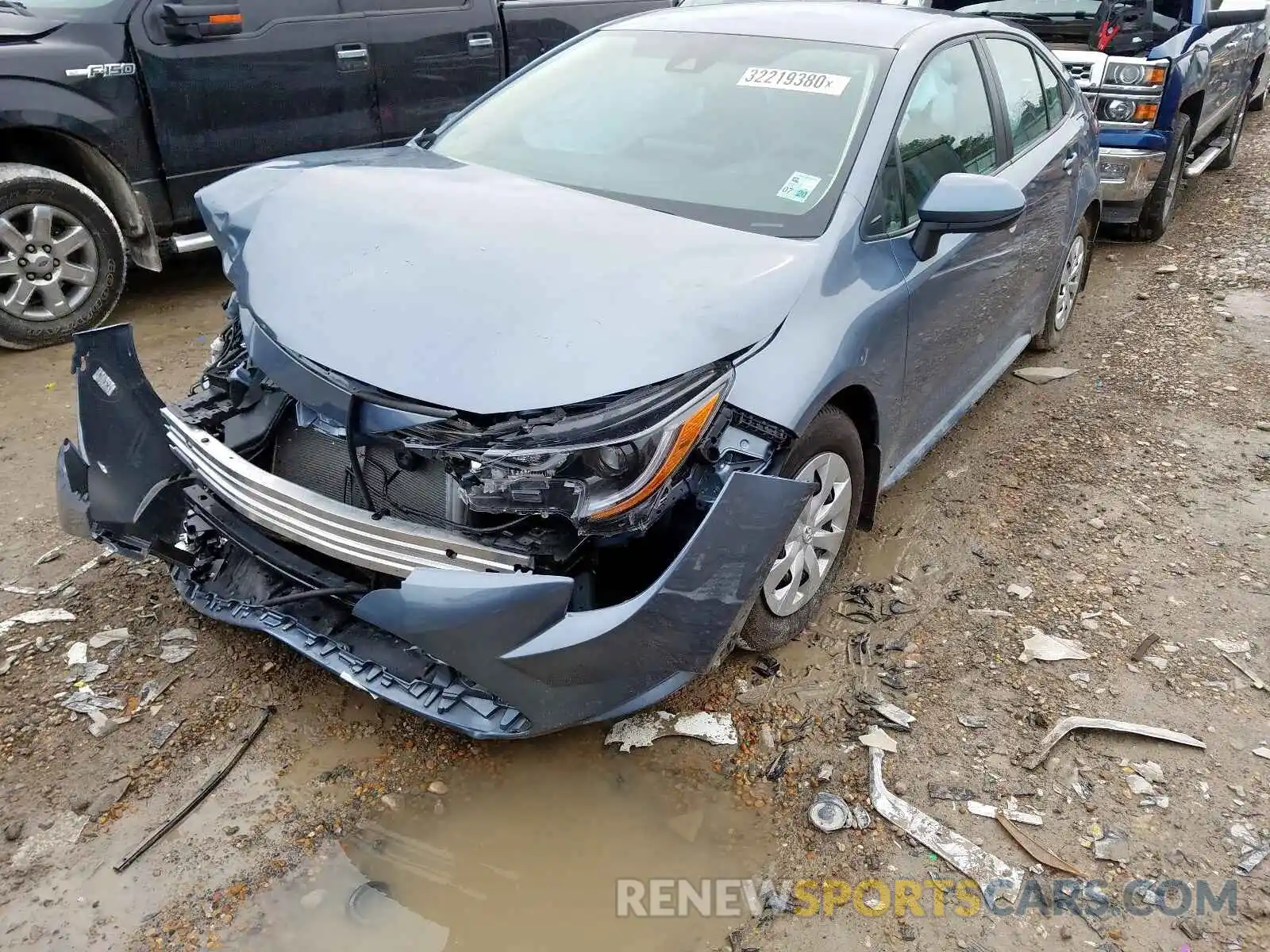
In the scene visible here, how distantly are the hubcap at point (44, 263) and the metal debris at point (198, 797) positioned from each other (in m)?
3.24

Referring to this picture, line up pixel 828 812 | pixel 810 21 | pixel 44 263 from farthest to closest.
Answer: pixel 44 263 < pixel 810 21 < pixel 828 812

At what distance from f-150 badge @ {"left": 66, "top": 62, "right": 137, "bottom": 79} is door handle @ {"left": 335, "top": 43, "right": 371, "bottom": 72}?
113cm

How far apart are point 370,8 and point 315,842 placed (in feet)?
16.5

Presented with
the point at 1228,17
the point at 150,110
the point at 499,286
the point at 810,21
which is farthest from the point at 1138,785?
the point at 1228,17

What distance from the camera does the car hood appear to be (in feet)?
7.40

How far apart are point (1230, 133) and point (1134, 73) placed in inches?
135

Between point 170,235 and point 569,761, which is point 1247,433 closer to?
point 569,761

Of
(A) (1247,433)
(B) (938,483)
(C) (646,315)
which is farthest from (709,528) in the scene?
(A) (1247,433)

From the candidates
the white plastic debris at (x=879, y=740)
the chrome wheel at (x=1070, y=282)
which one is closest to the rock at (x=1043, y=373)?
the chrome wheel at (x=1070, y=282)

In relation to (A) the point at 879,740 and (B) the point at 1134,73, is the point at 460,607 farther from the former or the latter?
(B) the point at 1134,73

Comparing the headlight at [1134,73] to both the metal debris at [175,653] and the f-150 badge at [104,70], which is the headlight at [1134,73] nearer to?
the f-150 badge at [104,70]

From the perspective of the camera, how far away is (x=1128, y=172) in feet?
21.7

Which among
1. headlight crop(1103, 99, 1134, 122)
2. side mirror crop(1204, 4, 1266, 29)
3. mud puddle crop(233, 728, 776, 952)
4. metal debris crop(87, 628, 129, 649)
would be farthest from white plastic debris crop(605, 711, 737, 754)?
side mirror crop(1204, 4, 1266, 29)

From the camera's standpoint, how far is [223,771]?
2.51m
